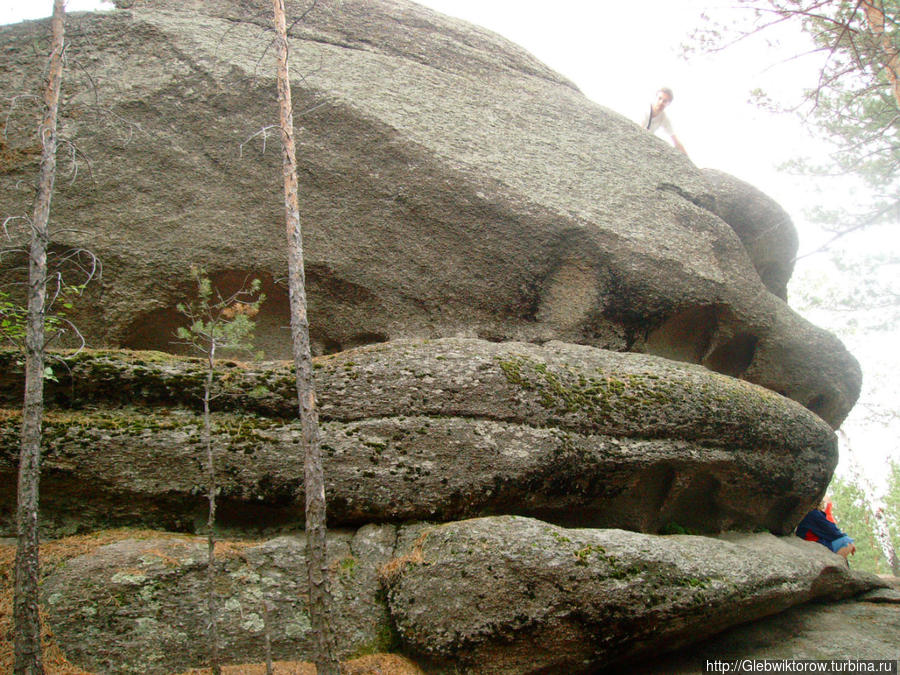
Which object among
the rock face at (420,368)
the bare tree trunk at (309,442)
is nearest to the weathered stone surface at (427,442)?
the rock face at (420,368)

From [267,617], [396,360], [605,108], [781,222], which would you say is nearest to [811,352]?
[781,222]

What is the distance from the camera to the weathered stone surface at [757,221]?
15.2 meters

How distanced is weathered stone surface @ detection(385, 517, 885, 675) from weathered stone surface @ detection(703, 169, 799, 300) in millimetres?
9941

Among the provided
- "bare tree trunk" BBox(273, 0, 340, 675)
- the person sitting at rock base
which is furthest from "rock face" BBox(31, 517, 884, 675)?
the person sitting at rock base

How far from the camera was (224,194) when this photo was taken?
1132cm

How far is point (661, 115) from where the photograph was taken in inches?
709

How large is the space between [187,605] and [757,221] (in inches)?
570

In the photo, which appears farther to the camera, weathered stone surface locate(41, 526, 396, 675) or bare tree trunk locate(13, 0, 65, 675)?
weathered stone surface locate(41, 526, 396, 675)

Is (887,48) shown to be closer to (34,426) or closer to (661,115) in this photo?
(661,115)

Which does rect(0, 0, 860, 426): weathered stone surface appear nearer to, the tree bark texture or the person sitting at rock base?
the person sitting at rock base

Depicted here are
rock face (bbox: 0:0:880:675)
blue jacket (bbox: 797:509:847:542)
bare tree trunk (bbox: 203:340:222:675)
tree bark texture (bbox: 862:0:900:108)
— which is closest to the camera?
bare tree trunk (bbox: 203:340:222:675)

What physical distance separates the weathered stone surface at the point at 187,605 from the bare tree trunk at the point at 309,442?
69 cm

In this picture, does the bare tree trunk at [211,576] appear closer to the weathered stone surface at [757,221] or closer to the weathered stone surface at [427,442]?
the weathered stone surface at [427,442]

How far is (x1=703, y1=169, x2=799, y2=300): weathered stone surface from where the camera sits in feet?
49.8
